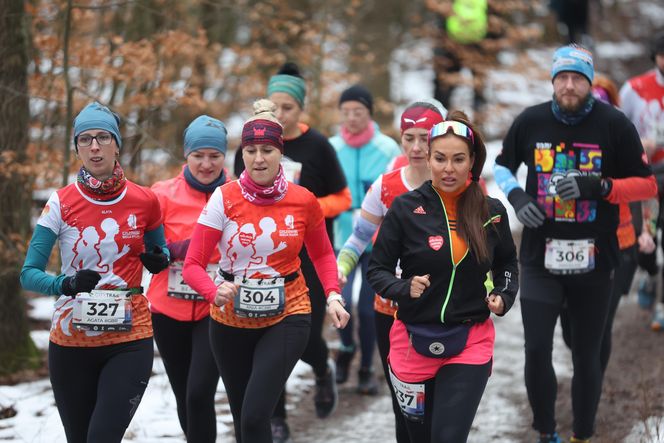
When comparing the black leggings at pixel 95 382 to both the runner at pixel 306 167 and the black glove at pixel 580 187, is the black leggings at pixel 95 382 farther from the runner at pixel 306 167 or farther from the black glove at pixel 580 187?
the black glove at pixel 580 187

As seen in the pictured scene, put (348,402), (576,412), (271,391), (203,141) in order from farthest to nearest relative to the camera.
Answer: (348,402) → (576,412) → (203,141) → (271,391)

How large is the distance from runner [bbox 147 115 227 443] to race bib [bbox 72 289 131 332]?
31.4 inches

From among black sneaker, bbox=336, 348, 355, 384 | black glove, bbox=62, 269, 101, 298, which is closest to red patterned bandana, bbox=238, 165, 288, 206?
black glove, bbox=62, 269, 101, 298

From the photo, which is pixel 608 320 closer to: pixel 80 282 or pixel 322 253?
pixel 322 253

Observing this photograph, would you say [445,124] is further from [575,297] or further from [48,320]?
[48,320]

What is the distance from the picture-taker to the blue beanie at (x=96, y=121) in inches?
191

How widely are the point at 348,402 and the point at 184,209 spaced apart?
2.71 m

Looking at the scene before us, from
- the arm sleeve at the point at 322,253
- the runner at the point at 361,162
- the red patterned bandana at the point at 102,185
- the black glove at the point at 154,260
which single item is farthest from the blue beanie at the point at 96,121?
the runner at the point at 361,162

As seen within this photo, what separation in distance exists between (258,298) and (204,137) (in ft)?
4.12

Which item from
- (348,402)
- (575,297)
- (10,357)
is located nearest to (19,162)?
(10,357)

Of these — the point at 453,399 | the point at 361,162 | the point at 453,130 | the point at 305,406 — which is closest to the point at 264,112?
the point at 453,130

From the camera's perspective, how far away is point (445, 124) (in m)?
4.71

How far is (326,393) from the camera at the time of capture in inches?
280

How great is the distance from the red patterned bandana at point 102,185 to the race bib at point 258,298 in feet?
2.56
